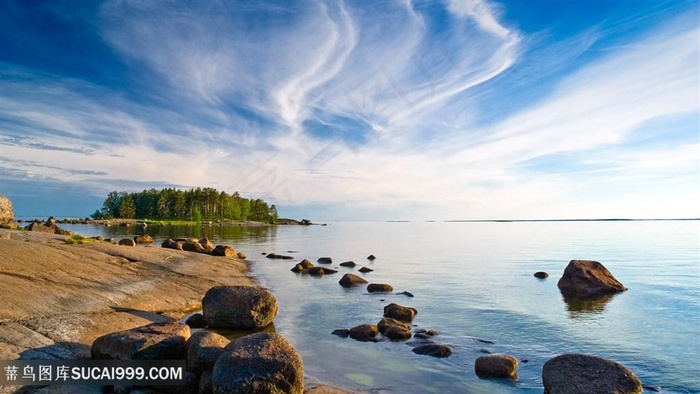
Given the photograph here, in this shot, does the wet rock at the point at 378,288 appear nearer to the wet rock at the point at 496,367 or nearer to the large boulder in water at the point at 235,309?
the large boulder in water at the point at 235,309

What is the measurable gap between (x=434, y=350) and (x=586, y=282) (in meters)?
19.9

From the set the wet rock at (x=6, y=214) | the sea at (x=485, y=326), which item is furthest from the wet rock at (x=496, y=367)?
the wet rock at (x=6, y=214)

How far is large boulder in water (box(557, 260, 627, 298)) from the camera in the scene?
29.5 meters

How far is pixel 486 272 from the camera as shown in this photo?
137 feet

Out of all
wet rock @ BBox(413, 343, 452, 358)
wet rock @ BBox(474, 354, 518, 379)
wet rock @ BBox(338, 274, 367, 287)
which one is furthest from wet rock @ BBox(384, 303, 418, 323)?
wet rock @ BBox(338, 274, 367, 287)

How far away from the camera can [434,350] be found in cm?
1570

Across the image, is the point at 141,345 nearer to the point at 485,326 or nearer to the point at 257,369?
the point at 257,369

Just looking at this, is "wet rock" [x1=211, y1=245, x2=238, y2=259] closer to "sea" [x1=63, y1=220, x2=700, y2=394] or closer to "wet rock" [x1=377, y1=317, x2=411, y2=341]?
"sea" [x1=63, y1=220, x2=700, y2=394]

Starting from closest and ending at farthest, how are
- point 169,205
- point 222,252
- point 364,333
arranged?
point 364,333 → point 222,252 → point 169,205

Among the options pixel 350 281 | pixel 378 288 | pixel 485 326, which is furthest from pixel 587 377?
pixel 350 281

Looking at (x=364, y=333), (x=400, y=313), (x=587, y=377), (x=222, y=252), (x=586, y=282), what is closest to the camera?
(x=587, y=377)

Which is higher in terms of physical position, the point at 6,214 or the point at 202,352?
the point at 6,214

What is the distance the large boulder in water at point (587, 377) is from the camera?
35.4 ft

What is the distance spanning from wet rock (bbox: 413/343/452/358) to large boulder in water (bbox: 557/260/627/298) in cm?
1789
